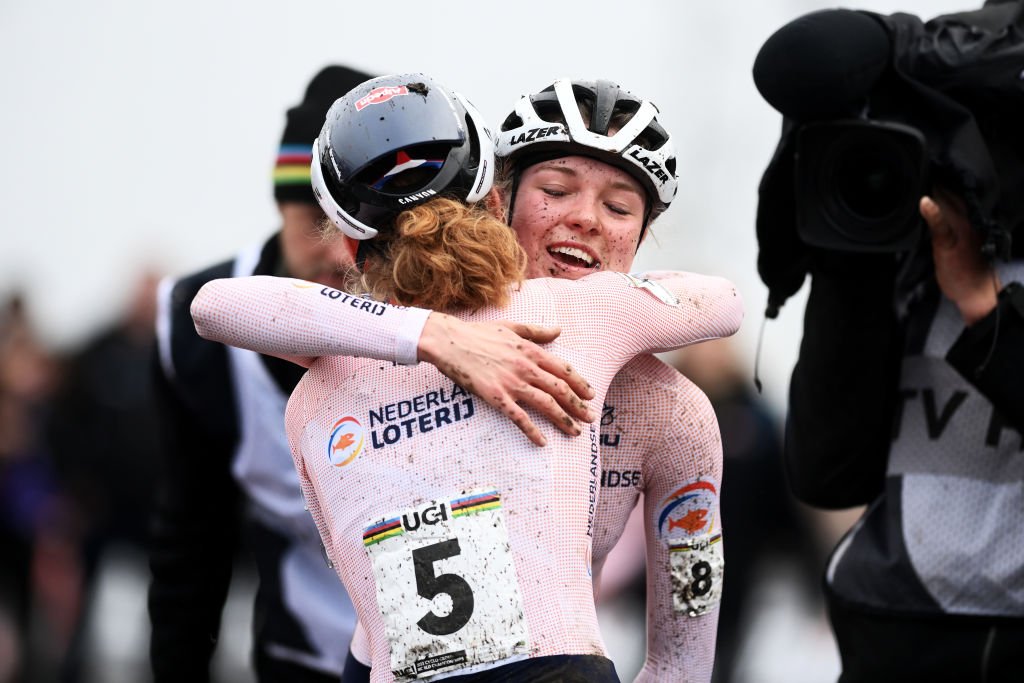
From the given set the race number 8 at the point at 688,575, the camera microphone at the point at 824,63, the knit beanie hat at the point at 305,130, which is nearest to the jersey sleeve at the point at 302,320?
the race number 8 at the point at 688,575

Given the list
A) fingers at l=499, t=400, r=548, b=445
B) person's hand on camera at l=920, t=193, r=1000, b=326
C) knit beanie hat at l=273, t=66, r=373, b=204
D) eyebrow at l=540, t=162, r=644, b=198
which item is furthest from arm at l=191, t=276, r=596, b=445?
knit beanie hat at l=273, t=66, r=373, b=204

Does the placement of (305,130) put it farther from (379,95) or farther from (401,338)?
(401,338)

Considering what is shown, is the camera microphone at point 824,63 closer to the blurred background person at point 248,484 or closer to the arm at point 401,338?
the arm at point 401,338

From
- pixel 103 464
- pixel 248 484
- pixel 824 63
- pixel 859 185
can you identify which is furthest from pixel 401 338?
pixel 103 464

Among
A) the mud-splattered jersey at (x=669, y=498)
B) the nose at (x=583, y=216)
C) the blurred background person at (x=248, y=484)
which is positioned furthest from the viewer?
the blurred background person at (x=248, y=484)

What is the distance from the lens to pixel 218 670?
10.4m

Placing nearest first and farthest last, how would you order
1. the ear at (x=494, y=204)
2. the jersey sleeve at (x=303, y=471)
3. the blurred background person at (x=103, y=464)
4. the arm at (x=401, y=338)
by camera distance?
the arm at (x=401, y=338) < the jersey sleeve at (x=303, y=471) < the ear at (x=494, y=204) < the blurred background person at (x=103, y=464)

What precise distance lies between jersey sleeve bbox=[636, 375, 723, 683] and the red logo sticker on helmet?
42.9 inches

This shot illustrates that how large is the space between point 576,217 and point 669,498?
0.80 meters

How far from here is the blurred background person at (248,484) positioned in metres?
6.41

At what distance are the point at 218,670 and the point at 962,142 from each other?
22.3ft

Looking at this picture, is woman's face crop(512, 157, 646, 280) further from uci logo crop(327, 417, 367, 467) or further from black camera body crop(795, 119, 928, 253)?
uci logo crop(327, 417, 367, 467)

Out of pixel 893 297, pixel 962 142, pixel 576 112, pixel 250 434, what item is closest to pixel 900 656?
pixel 893 297

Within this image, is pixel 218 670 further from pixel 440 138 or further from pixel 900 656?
pixel 440 138
